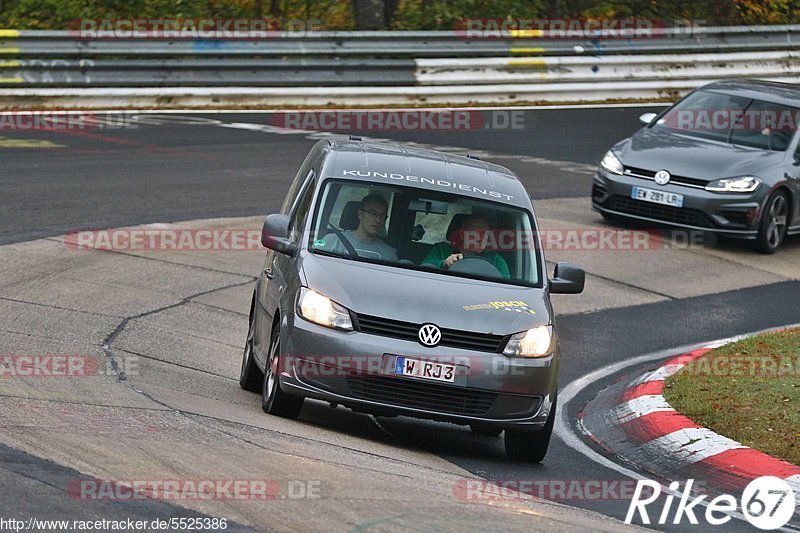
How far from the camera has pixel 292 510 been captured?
247 inches

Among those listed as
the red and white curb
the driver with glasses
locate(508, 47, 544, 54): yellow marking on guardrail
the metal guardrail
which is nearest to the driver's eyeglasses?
the driver with glasses

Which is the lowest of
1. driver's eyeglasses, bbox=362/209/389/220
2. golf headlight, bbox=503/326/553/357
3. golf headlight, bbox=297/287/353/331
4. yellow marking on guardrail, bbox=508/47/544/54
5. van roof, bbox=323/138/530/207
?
golf headlight, bbox=503/326/553/357

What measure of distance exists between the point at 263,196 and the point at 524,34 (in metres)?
10.0

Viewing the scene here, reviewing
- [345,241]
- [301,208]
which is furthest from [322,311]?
[301,208]

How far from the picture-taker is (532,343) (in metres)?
8.45

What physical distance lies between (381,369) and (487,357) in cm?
63

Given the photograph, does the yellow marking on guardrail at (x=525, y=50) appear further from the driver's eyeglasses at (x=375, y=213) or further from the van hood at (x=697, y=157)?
the driver's eyeglasses at (x=375, y=213)

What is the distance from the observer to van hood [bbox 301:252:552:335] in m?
8.25

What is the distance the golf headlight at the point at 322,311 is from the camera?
8211mm

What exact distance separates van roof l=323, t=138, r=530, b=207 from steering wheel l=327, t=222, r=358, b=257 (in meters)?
0.41

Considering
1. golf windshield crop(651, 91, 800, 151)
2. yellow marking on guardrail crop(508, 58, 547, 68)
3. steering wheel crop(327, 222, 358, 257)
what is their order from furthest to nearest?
yellow marking on guardrail crop(508, 58, 547, 68) → golf windshield crop(651, 91, 800, 151) → steering wheel crop(327, 222, 358, 257)

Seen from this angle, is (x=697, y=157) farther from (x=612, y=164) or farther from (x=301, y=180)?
(x=301, y=180)

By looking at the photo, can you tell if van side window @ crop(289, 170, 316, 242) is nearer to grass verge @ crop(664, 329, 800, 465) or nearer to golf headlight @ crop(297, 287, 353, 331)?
golf headlight @ crop(297, 287, 353, 331)

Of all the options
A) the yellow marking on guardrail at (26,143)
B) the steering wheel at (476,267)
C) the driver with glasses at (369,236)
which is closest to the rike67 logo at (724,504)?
the steering wheel at (476,267)
